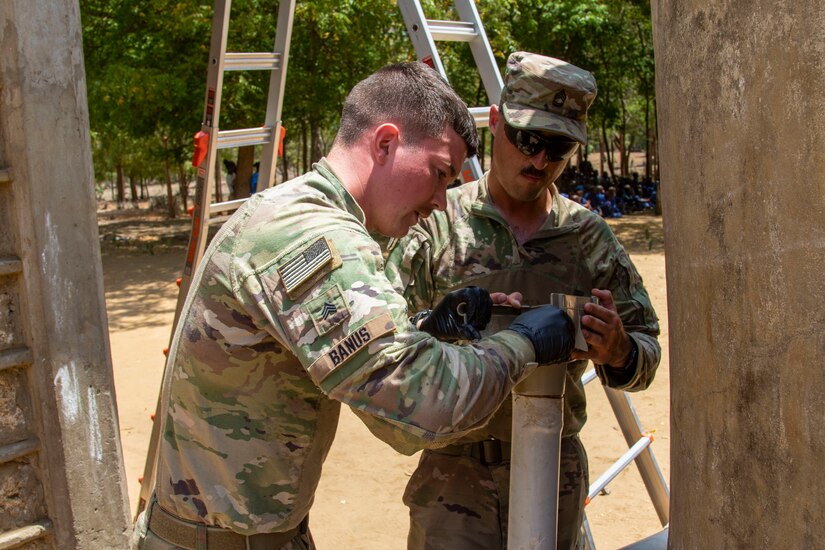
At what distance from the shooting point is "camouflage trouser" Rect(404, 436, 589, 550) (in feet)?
8.65

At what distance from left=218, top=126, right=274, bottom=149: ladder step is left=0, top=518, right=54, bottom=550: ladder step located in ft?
5.75

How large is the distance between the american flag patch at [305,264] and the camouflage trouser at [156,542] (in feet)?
2.41

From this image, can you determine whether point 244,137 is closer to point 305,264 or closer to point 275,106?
point 275,106

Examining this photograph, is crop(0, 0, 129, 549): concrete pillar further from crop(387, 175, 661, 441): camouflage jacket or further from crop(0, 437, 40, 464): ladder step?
crop(387, 175, 661, 441): camouflage jacket

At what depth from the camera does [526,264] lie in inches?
109

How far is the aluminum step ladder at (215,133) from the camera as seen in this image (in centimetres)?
382

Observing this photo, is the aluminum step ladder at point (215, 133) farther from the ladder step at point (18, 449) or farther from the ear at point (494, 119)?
the ear at point (494, 119)

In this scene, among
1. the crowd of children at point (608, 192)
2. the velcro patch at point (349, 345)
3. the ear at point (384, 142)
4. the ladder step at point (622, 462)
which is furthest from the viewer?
the crowd of children at point (608, 192)

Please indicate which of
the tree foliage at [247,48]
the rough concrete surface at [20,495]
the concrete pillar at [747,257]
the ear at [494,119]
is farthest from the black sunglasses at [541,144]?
the tree foliage at [247,48]

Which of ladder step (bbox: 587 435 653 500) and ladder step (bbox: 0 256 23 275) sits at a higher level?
ladder step (bbox: 0 256 23 275)

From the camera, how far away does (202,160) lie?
12.8ft

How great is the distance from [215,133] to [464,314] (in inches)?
88.3

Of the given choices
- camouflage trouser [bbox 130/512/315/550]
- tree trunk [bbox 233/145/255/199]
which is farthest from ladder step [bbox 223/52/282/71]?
tree trunk [bbox 233/145/255/199]

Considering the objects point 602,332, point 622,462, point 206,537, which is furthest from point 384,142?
point 622,462
